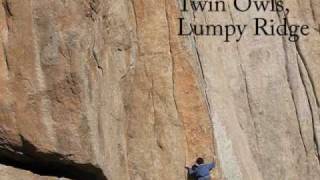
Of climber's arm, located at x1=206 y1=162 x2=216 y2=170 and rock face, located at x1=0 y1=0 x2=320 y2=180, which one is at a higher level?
rock face, located at x1=0 y1=0 x2=320 y2=180

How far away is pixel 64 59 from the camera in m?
7.13

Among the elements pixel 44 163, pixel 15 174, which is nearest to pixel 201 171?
pixel 44 163

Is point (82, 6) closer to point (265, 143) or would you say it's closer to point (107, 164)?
point (107, 164)

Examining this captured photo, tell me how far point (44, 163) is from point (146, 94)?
1455 mm

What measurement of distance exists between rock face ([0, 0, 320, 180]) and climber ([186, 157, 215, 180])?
0.41 ft

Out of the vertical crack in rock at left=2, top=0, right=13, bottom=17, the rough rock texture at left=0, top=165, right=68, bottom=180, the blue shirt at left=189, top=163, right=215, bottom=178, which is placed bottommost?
the blue shirt at left=189, top=163, right=215, bottom=178

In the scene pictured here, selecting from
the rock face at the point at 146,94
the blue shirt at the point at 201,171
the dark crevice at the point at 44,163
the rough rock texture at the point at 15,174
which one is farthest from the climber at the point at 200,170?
the rough rock texture at the point at 15,174

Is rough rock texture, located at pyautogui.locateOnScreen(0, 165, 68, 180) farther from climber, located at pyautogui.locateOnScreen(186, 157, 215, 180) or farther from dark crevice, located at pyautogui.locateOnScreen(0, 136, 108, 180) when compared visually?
climber, located at pyautogui.locateOnScreen(186, 157, 215, 180)

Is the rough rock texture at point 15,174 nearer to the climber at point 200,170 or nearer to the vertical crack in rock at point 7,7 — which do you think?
the vertical crack in rock at point 7,7

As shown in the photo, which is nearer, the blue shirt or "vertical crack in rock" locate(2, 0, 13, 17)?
"vertical crack in rock" locate(2, 0, 13, 17)

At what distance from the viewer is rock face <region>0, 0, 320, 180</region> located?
23.3ft

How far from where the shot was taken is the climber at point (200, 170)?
8234mm

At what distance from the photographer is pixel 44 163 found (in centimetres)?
733

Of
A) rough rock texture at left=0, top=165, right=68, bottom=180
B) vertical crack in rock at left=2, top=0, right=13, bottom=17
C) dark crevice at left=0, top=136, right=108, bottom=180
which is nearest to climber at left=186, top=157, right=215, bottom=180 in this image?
dark crevice at left=0, top=136, right=108, bottom=180
